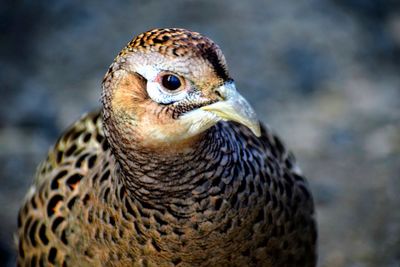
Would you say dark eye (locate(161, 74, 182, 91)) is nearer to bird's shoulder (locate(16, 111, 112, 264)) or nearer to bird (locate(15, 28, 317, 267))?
Answer: bird (locate(15, 28, 317, 267))

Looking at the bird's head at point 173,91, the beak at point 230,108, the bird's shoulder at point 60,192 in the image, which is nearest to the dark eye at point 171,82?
the bird's head at point 173,91

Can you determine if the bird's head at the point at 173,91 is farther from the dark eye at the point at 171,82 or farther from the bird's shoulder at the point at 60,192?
the bird's shoulder at the point at 60,192

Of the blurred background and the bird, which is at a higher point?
the blurred background

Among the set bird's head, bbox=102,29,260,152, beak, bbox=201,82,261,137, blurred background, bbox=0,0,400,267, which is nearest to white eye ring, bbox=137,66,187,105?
bird's head, bbox=102,29,260,152

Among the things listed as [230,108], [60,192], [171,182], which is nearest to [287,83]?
[60,192]

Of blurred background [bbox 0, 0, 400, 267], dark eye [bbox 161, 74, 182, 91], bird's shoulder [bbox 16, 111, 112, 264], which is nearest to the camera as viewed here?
dark eye [bbox 161, 74, 182, 91]

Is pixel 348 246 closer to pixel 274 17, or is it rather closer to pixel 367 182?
pixel 367 182

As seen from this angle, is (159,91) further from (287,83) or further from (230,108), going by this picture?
(287,83)
